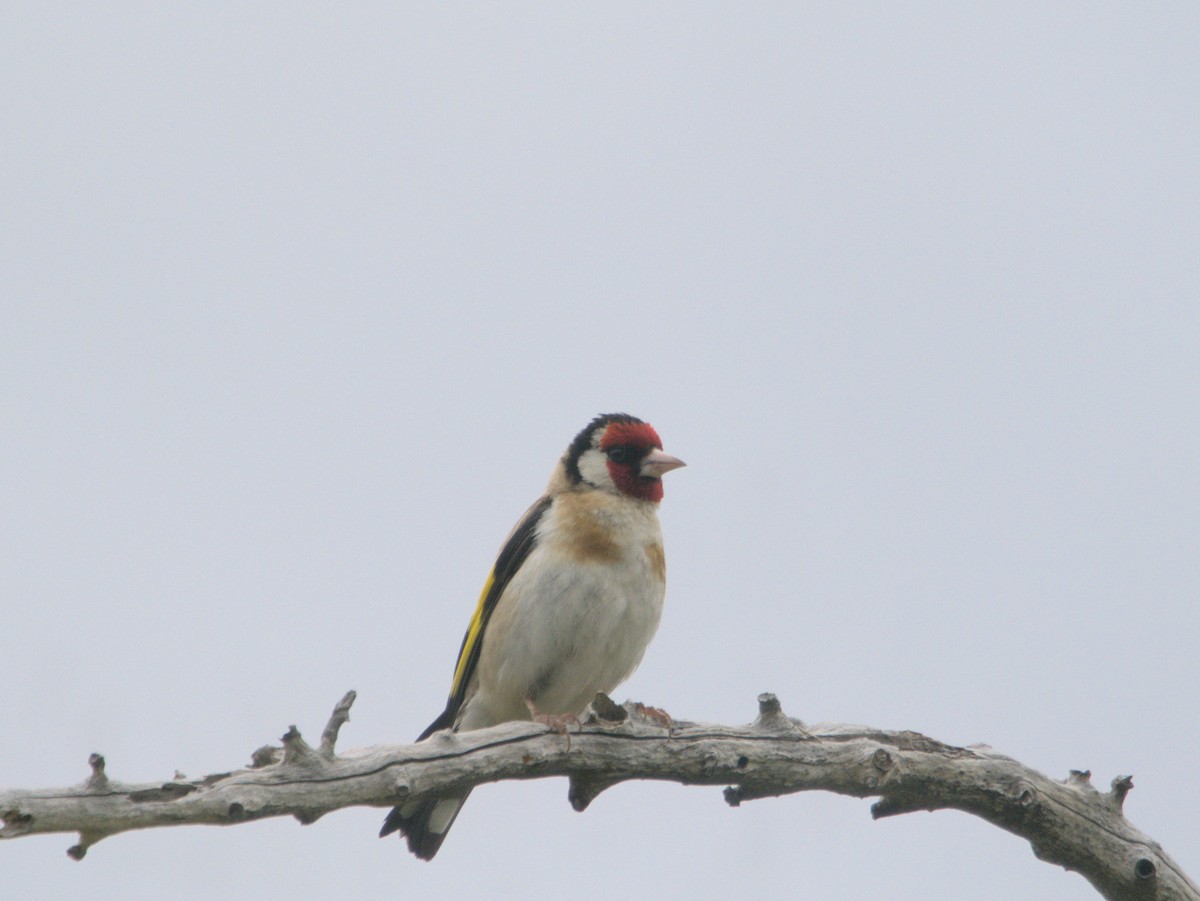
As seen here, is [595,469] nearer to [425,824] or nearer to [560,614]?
[560,614]

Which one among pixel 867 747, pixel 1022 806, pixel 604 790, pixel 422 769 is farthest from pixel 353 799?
pixel 1022 806

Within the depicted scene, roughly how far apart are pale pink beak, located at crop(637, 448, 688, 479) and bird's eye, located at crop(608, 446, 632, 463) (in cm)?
11

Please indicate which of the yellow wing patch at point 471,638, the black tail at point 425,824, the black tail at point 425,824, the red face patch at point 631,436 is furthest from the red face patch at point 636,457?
the black tail at point 425,824

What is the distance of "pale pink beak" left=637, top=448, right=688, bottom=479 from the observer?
7652 millimetres

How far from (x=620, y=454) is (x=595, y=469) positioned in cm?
17

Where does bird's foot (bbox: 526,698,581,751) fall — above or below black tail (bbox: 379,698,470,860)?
above

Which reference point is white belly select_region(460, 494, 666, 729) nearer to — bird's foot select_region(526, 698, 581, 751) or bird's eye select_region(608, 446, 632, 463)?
bird's eye select_region(608, 446, 632, 463)

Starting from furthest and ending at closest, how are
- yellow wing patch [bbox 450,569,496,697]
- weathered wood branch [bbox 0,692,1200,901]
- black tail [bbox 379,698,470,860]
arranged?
yellow wing patch [bbox 450,569,496,697] < black tail [bbox 379,698,470,860] < weathered wood branch [bbox 0,692,1200,901]

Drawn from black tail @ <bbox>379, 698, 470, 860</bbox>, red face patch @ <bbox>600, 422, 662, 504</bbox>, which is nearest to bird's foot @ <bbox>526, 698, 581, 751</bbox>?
black tail @ <bbox>379, 698, 470, 860</bbox>

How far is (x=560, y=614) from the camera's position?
6.91 metres

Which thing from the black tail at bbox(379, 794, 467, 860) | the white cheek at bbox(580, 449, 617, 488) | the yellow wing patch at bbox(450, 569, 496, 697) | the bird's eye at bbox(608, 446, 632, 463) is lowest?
the black tail at bbox(379, 794, 467, 860)

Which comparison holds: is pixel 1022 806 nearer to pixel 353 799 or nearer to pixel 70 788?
pixel 353 799

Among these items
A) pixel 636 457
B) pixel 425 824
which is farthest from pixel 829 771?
pixel 636 457

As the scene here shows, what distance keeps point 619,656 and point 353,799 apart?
2.03 metres
